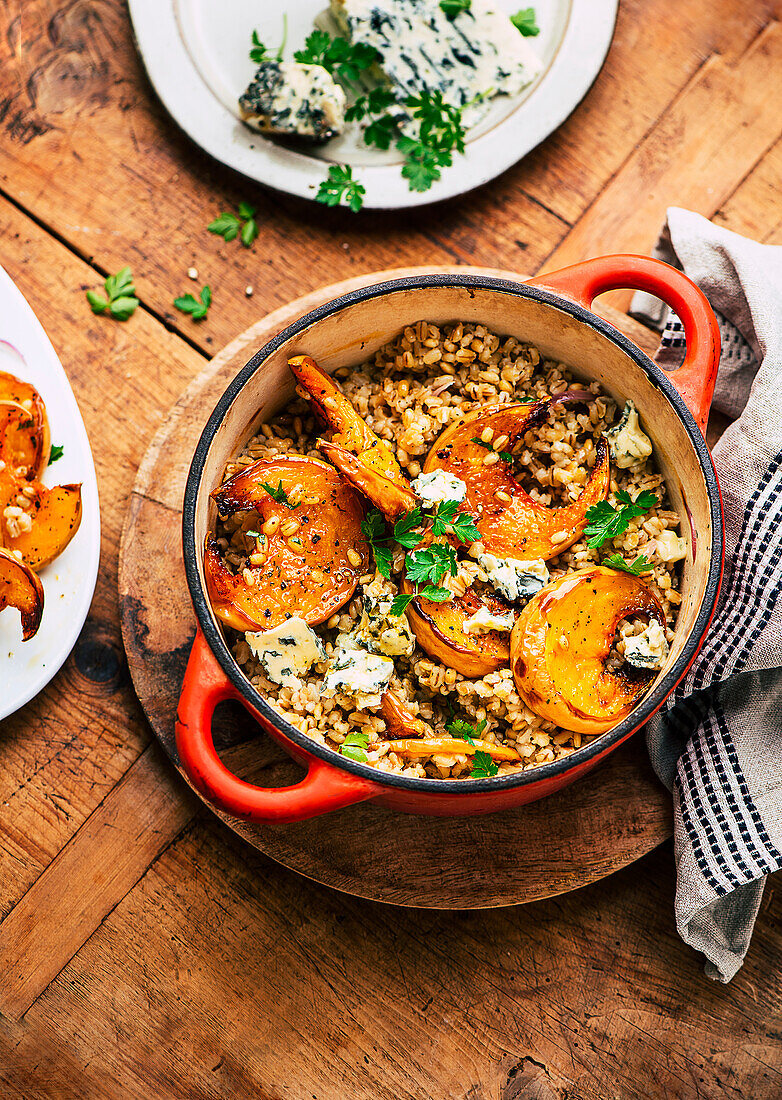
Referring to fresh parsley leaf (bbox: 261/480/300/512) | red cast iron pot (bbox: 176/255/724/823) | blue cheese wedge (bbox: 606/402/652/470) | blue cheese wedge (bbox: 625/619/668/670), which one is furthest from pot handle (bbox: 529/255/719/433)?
fresh parsley leaf (bbox: 261/480/300/512)

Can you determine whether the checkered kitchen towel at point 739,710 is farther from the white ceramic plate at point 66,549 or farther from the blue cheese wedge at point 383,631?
the white ceramic plate at point 66,549

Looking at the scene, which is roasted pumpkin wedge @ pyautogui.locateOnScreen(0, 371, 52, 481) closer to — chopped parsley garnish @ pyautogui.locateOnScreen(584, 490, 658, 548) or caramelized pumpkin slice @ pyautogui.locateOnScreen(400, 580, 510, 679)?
caramelized pumpkin slice @ pyautogui.locateOnScreen(400, 580, 510, 679)

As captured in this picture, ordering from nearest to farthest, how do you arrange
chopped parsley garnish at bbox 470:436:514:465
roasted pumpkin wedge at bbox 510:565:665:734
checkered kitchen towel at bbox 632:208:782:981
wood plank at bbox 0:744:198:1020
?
1. roasted pumpkin wedge at bbox 510:565:665:734
2. chopped parsley garnish at bbox 470:436:514:465
3. checkered kitchen towel at bbox 632:208:782:981
4. wood plank at bbox 0:744:198:1020

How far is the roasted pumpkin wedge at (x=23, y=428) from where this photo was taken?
1694mm

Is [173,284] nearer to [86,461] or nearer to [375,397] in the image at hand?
[86,461]

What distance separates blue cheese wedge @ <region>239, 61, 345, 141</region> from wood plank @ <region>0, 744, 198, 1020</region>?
1.44 metres

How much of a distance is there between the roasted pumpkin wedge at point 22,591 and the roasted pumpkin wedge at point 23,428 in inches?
8.5

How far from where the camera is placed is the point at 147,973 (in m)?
1.83

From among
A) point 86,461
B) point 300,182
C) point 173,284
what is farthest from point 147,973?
point 300,182

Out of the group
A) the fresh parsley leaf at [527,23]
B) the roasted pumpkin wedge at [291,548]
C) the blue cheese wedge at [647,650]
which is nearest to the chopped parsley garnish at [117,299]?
the roasted pumpkin wedge at [291,548]

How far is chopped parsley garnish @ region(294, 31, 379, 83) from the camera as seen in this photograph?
1.98 metres

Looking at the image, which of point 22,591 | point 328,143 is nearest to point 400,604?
point 22,591

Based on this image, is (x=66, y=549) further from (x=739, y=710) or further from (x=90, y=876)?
(x=739, y=710)

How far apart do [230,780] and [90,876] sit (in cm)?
73
